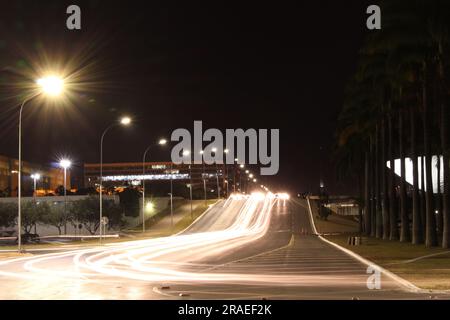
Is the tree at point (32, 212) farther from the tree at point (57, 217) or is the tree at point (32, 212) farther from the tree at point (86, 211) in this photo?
the tree at point (86, 211)

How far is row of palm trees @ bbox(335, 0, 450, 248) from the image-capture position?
1540 inches

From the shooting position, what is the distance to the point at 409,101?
4703 cm

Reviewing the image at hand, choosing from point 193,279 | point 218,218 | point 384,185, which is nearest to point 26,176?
point 218,218

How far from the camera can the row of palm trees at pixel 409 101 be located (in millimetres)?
39125

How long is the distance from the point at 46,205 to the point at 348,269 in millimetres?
70717

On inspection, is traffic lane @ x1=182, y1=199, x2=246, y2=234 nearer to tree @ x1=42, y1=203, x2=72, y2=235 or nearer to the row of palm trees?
tree @ x1=42, y1=203, x2=72, y2=235

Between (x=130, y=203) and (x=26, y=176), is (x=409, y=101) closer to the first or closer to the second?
(x=130, y=203)

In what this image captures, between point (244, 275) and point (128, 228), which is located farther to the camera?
point (128, 228)

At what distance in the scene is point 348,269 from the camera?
25.7 m

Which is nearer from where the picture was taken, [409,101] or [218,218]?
[409,101]

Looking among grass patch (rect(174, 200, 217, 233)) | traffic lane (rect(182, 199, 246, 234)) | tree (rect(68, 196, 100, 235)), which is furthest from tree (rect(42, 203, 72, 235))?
traffic lane (rect(182, 199, 246, 234))

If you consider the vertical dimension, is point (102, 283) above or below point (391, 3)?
below
